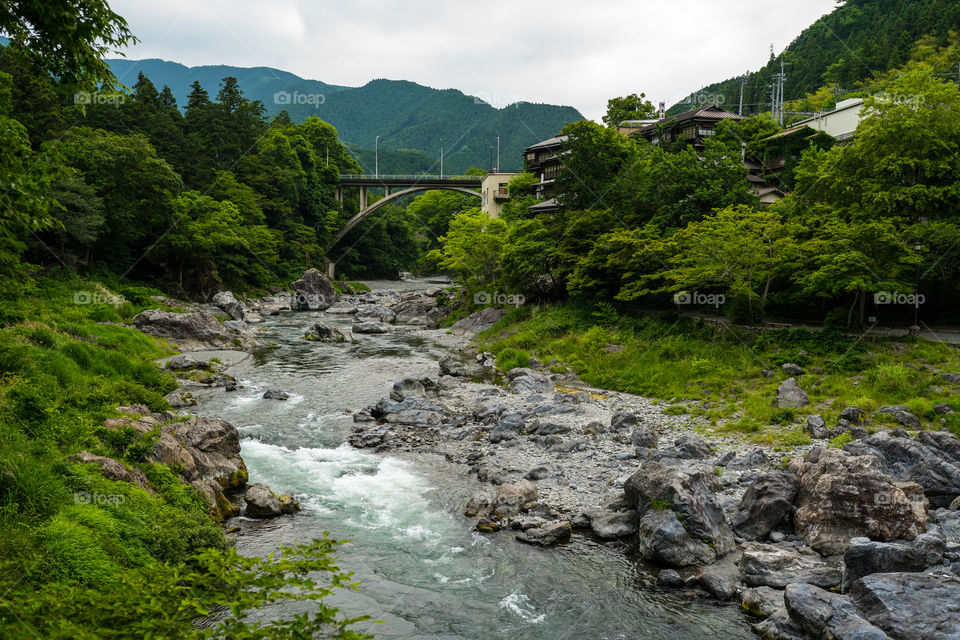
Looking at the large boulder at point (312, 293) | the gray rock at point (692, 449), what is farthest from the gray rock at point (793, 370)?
the large boulder at point (312, 293)

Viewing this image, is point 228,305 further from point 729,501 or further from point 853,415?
point 853,415

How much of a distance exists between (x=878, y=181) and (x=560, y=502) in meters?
20.0

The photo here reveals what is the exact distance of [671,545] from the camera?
10672mm

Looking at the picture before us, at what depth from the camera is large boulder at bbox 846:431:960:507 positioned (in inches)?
472

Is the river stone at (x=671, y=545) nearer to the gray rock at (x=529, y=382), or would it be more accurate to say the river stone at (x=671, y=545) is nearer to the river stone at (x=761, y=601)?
the river stone at (x=761, y=601)

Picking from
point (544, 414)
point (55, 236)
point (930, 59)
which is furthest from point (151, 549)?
point (930, 59)

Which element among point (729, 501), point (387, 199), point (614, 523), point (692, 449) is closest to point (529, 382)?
point (692, 449)

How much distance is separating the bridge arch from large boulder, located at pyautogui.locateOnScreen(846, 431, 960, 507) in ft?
216

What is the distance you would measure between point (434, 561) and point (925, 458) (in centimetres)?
1098

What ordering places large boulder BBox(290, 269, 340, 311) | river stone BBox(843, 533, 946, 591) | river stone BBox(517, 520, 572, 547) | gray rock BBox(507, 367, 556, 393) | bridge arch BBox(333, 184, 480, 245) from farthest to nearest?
bridge arch BBox(333, 184, 480, 245)
large boulder BBox(290, 269, 340, 311)
gray rock BBox(507, 367, 556, 393)
river stone BBox(517, 520, 572, 547)
river stone BBox(843, 533, 946, 591)

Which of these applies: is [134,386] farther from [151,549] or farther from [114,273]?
[114,273]

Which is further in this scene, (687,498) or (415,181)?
(415,181)

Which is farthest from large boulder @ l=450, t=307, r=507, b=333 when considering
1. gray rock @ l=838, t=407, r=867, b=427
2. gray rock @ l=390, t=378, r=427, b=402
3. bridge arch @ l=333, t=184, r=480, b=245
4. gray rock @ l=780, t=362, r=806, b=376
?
bridge arch @ l=333, t=184, r=480, b=245

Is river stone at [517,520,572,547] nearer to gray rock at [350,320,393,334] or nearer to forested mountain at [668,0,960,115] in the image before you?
gray rock at [350,320,393,334]
